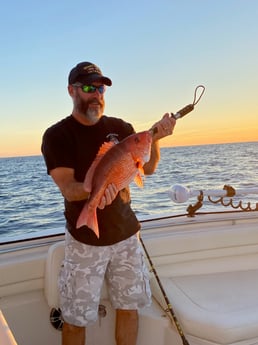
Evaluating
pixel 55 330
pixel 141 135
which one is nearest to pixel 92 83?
pixel 141 135

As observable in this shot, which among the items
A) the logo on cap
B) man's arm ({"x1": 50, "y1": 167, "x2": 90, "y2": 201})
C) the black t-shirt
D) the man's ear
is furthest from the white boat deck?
the logo on cap

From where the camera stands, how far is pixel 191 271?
3.13 metres

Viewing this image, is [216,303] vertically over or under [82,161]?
under

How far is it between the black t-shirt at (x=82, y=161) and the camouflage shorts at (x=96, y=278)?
0.23ft

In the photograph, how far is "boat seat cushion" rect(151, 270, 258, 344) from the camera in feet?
7.64

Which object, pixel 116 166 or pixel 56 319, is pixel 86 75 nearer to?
pixel 116 166

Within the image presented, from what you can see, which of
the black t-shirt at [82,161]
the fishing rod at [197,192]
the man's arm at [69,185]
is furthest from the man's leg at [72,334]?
the fishing rod at [197,192]

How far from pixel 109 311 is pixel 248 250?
4.47 feet


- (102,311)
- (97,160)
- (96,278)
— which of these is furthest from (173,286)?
(97,160)

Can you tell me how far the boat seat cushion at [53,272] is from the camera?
8.31 ft

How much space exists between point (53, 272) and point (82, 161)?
2.71ft

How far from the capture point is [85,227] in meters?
2.23

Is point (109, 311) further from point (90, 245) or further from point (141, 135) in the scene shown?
point (141, 135)

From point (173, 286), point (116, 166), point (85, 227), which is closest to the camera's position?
point (116, 166)
